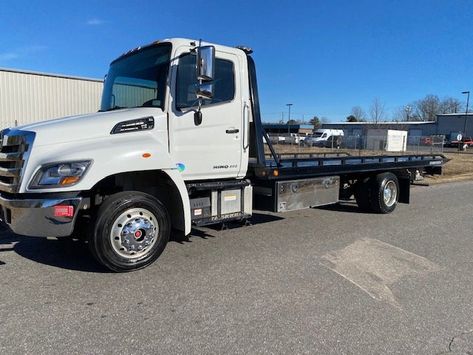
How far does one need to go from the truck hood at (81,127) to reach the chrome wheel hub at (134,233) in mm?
A: 969

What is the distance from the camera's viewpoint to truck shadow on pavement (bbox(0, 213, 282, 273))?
16.9ft

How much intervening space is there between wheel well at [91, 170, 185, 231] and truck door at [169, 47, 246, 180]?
31cm

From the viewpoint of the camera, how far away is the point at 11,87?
21.9 m

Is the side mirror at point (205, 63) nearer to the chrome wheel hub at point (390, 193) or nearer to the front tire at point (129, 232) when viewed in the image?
the front tire at point (129, 232)

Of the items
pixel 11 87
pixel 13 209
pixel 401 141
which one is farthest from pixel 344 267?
pixel 401 141

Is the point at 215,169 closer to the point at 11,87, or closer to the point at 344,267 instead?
the point at 344,267

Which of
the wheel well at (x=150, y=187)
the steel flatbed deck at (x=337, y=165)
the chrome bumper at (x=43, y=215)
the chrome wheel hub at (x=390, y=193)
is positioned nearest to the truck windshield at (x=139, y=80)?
the wheel well at (x=150, y=187)

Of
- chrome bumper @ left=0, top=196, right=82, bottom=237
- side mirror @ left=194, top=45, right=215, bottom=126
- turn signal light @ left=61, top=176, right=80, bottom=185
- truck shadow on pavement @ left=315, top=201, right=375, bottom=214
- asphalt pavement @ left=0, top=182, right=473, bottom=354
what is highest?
side mirror @ left=194, top=45, right=215, bottom=126

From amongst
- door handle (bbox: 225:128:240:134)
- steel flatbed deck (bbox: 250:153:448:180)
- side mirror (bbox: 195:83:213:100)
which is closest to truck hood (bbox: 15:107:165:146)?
side mirror (bbox: 195:83:213:100)

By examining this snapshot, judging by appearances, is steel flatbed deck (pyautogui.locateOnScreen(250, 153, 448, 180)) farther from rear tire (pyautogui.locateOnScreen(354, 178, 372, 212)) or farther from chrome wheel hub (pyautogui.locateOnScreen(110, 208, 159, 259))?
chrome wheel hub (pyautogui.locateOnScreen(110, 208, 159, 259))

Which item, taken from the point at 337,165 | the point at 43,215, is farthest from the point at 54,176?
the point at 337,165

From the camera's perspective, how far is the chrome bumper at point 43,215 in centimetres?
438

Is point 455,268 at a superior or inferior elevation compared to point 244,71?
inferior

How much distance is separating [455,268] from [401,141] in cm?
4293
